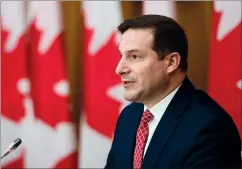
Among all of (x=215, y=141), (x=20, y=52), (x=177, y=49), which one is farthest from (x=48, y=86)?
(x=215, y=141)

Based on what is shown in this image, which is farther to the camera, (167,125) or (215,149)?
(167,125)

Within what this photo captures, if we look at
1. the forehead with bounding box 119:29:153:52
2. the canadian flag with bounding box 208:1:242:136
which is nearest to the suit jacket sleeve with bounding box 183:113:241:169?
the forehead with bounding box 119:29:153:52

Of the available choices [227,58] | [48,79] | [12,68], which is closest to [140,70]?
[227,58]

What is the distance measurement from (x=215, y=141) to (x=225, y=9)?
74 centimetres

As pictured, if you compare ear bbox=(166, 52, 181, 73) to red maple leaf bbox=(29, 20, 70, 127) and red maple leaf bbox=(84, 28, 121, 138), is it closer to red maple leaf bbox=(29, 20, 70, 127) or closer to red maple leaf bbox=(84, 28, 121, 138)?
red maple leaf bbox=(84, 28, 121, 138)

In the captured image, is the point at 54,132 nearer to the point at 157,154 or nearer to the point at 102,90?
the point at 102,90

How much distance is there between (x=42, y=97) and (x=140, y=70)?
80cm

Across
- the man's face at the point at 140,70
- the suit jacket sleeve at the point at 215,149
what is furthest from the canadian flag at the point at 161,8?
the suit jacket sleeve at the point at 215,149

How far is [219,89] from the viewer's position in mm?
1686

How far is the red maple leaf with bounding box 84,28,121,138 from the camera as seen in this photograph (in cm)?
183

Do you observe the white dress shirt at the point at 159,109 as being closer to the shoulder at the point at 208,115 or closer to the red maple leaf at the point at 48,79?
the shoulder at the point at 208,115

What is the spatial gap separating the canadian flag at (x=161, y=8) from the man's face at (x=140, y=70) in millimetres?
532

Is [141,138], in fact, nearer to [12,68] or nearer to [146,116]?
[146,116]

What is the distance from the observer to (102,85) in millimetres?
1838
